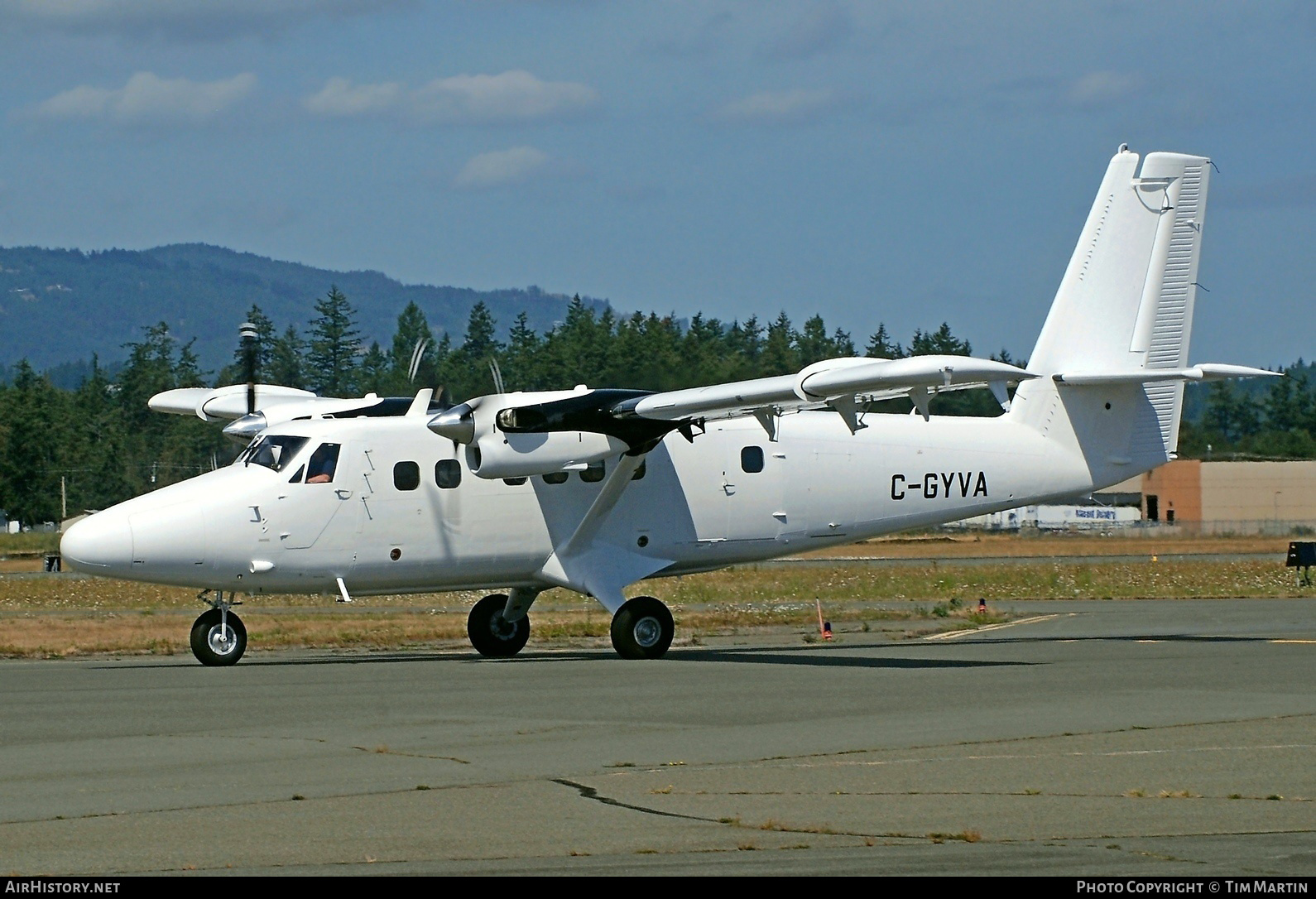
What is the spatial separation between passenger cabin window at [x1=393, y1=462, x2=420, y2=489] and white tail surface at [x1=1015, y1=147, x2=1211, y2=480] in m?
9.16

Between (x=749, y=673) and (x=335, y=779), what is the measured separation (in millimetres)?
8363

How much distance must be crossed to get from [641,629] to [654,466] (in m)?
2.43

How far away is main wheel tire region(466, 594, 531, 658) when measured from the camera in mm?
23453

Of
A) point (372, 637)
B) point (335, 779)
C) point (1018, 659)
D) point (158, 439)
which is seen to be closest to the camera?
point (335, 779)

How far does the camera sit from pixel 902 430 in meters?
24.1

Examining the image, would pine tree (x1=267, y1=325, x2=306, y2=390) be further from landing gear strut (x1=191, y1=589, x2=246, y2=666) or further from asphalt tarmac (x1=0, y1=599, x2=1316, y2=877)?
asphalt tarmac (x1=0, y1=599, x2=1316, y2=877)

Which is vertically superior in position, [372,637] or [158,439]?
[158,439]

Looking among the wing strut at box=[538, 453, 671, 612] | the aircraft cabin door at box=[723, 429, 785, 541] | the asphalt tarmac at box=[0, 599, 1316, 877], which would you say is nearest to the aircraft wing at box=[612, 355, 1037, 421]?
the wing strut at box=[538, 453, 671, 612]

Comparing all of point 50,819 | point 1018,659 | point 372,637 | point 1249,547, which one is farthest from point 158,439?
point 50,819

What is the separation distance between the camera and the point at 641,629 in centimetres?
2180

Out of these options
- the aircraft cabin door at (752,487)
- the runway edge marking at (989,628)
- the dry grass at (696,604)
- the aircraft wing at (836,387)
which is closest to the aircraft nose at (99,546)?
the dry grass at (696,604)

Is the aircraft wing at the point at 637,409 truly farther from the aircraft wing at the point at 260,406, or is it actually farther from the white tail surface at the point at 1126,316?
the white tail surface at the point at 1126,316

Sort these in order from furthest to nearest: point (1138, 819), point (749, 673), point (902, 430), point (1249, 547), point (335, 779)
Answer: point (1249, 547) → point (902, 430) → point (749, 673) → point (335, 779) → point (1138, 819)
